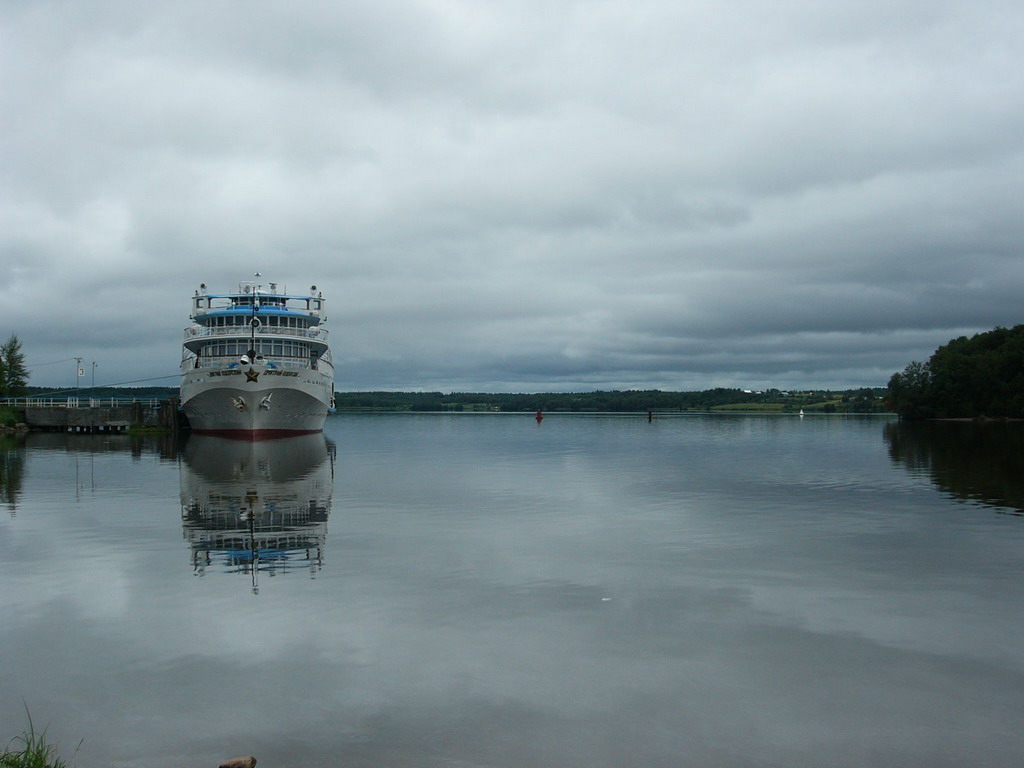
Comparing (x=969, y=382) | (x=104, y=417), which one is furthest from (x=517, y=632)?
(x=969, y=382)

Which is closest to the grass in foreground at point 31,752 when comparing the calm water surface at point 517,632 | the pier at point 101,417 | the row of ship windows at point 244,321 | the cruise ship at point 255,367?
the calm water surface at point 517,632

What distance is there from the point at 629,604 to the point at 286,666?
17.4 feet

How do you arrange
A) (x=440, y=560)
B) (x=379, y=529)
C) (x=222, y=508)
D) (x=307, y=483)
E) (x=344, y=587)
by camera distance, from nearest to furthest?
(x=344, y=587)
(x=440, y=560)
(x=379, y=529)
(x=222, y=508)
(x=307, y=483)

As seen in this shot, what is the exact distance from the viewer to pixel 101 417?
8194 cm

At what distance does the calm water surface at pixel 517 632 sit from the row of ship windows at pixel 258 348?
141 ft

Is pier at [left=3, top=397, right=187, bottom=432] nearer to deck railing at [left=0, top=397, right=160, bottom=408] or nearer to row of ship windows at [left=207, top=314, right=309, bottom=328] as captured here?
deck railing at [left=0, top=397, right=160, bottom=408]

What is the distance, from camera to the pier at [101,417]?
8050 centimetres

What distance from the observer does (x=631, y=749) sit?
7523mm

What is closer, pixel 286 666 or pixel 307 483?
pixel 286 666

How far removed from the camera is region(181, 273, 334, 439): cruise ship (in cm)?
5953

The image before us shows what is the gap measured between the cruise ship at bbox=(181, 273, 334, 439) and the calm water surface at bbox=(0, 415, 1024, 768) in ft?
118

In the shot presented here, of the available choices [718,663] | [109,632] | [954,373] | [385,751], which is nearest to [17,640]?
[109,632]

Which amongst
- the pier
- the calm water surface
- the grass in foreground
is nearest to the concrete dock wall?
the pier

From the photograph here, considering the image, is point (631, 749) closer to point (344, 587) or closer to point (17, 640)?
point (344, 587)
